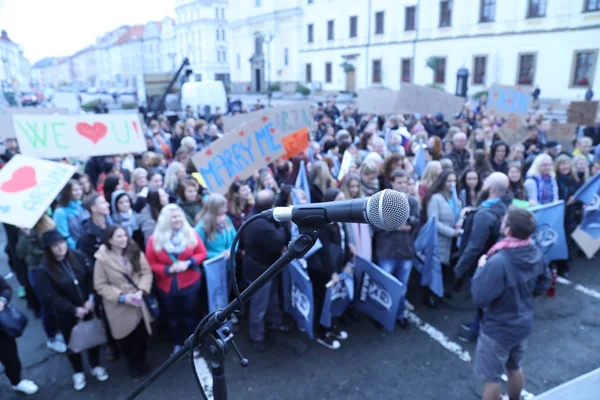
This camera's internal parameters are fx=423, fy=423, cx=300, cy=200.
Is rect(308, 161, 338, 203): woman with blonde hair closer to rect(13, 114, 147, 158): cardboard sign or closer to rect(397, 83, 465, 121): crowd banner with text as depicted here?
rect(13, 114, 147, 158): cardboard sign

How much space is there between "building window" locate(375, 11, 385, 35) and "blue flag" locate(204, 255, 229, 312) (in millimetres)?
38028

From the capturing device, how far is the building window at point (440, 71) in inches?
1316

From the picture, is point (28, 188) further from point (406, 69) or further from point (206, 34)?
point (206, 34)

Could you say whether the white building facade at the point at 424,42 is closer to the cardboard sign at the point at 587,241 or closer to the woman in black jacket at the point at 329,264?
the cardboard sign at the point at 587,241

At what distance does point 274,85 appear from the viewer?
4628 centimetres

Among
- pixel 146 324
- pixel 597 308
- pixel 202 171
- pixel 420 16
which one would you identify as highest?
pixel 420 16

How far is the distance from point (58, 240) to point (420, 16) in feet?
119

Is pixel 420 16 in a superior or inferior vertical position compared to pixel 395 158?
superior

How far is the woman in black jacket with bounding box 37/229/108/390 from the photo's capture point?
3.56m

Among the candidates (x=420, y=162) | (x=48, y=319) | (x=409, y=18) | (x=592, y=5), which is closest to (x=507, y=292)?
(x=48, y=319)

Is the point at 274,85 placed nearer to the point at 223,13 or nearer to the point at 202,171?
the point at 223,13

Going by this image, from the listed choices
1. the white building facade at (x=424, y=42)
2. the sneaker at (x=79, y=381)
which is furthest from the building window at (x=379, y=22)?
the sneaker at (x=79, y=381)

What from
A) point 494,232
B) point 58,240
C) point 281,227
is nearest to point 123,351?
point 58,240

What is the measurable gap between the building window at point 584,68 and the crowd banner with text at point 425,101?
67.5 ft
